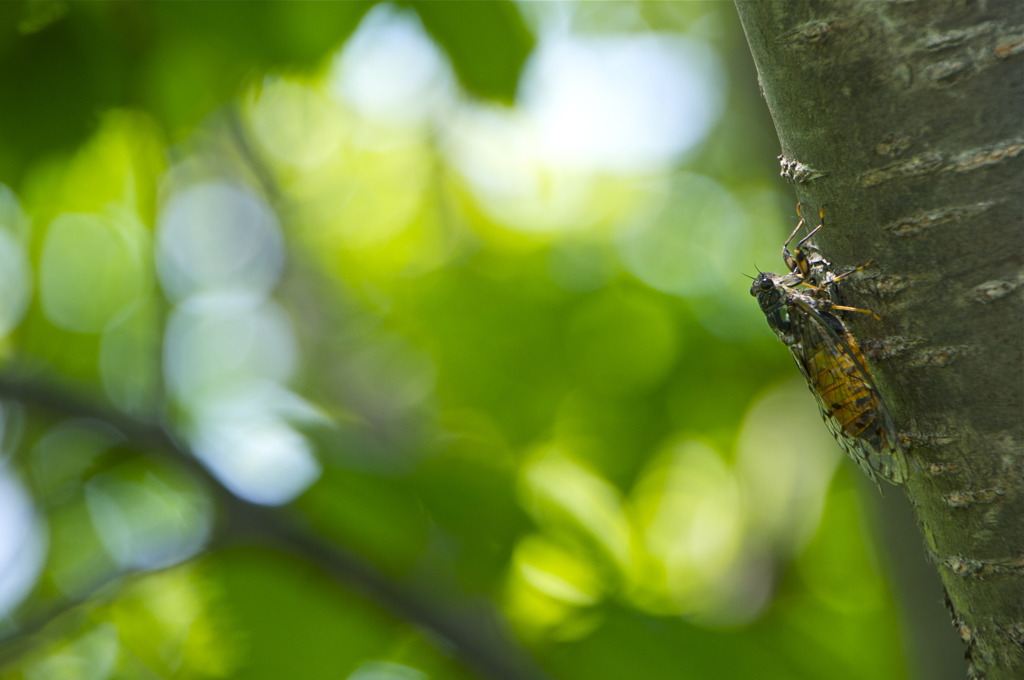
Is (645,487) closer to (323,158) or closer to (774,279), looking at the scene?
(774,279)

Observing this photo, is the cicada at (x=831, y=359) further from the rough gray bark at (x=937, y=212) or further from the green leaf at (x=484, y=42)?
the green leaf at (x=484, y=42)

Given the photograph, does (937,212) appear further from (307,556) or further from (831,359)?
(307,556)

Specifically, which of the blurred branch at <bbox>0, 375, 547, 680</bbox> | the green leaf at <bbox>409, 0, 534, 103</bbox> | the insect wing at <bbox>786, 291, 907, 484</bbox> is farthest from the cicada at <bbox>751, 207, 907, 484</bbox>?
the blurred branch at <bbox>0, 375, 547, 680</bbox>

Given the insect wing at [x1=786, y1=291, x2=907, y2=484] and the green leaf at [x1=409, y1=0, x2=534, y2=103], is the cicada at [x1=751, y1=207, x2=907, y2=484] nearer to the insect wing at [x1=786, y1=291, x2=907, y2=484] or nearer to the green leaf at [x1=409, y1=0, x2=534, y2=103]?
the insect wing at [x1=786, y1=291, x2=907, y2=484]

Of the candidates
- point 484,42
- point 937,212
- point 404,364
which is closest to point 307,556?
point 484,42

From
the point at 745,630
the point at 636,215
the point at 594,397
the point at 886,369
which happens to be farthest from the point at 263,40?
the point at 636,215

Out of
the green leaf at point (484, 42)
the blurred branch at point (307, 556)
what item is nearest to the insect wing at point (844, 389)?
the green leaf at point (484, 42)
